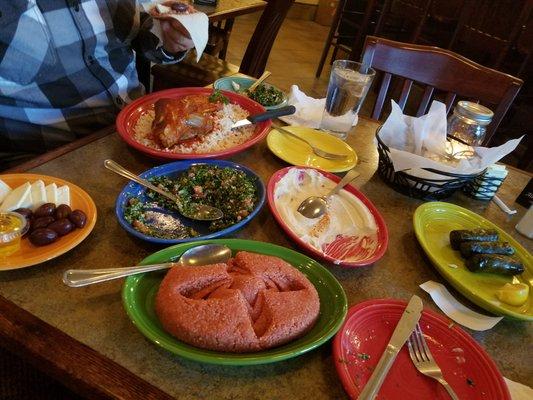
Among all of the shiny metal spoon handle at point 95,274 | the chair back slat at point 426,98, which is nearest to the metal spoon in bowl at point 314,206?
the shiny metal spoon handle at point 95,274

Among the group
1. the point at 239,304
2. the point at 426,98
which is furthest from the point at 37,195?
the point at 426,98

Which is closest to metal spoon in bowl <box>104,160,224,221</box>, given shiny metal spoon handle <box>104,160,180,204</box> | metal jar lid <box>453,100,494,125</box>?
shiny metal spoon handle <box>104,160,180,204</box>

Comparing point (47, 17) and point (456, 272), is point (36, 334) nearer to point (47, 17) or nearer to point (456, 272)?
point (456, 272)

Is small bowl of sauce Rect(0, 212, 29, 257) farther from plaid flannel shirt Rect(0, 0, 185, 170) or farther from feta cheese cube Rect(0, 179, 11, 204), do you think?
plaid flannel shirt Rect(0, 0, 185, 170)

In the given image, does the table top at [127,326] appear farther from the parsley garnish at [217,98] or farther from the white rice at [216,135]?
the parsley garnish at [217,98]

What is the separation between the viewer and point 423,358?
0.76 meters

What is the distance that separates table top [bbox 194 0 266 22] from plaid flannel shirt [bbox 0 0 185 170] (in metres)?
1.11

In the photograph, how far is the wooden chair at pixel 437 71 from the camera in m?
1.76

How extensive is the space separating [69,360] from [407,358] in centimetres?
63

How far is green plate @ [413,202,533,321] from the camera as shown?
921 millimetres

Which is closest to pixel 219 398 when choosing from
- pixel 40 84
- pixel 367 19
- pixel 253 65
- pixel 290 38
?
pixel 40 84

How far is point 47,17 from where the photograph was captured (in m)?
1.39

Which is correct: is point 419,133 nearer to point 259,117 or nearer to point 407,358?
point 259,117

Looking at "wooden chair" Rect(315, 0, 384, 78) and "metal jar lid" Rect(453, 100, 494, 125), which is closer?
"metal jar lid" Rect(453, 100, 494, 125)
